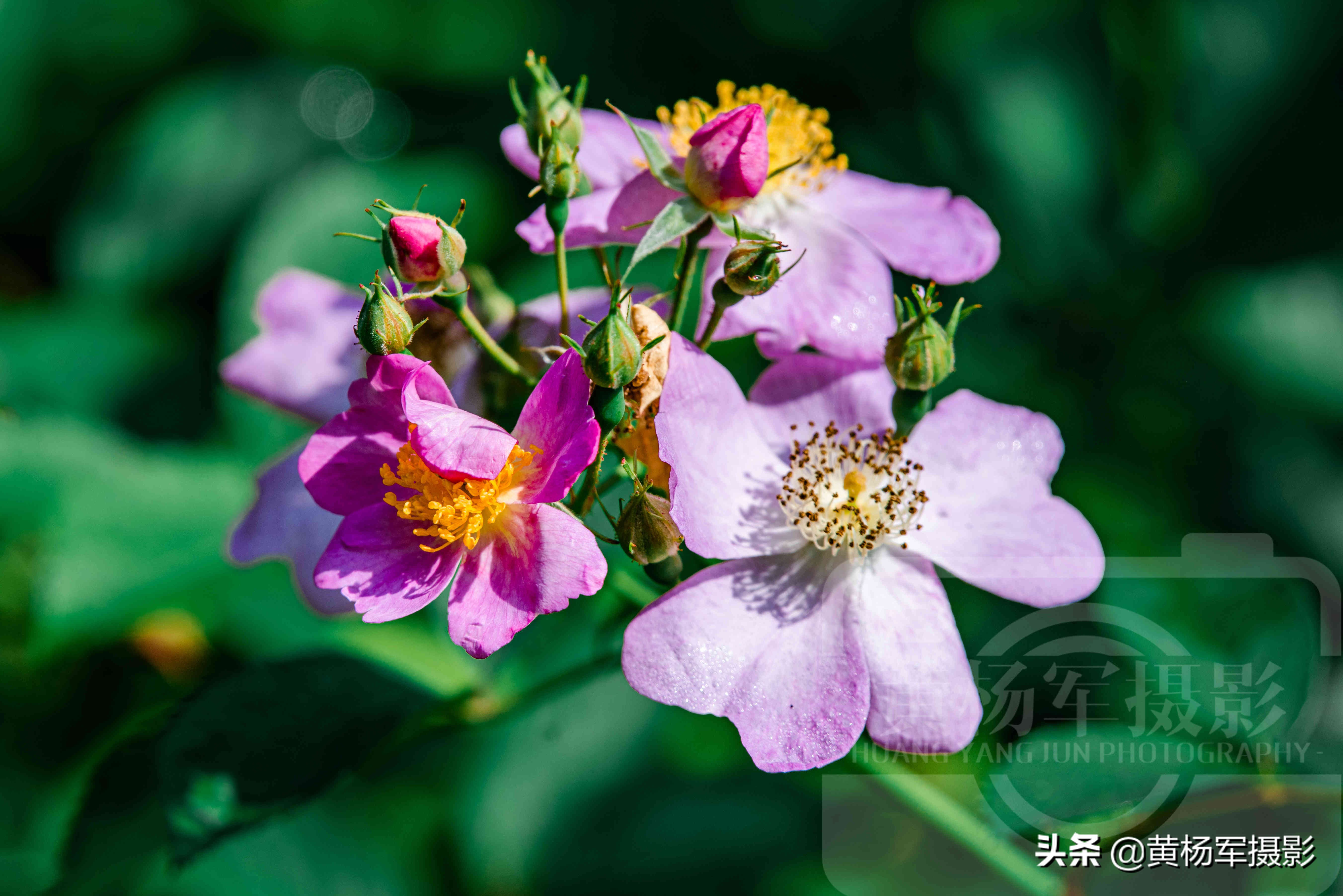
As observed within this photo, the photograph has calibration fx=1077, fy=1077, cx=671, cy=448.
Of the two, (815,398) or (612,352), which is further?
(815,398)

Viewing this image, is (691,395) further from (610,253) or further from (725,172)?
(610,253)

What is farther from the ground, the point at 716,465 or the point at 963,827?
the point at 716,465

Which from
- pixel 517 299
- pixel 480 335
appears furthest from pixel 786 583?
pixel 517 299

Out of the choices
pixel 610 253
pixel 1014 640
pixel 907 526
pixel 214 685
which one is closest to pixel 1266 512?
pixel 1014 640

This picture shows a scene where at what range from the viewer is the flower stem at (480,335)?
171 cm

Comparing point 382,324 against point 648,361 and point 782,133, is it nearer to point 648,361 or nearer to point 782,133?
point 648,361

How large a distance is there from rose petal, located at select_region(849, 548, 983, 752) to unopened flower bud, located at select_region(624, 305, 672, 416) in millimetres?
475

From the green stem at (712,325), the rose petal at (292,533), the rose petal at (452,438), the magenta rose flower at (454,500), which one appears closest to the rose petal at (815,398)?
the green stem at (712,325)

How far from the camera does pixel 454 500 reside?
1.59 metres

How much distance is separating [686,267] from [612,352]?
0.36 metres

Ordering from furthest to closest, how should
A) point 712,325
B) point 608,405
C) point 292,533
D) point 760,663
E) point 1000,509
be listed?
point 292,533
point 1000,509
point 712,325
point 760,663
point 608,405

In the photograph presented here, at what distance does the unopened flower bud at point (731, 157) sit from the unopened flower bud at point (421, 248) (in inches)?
16.3

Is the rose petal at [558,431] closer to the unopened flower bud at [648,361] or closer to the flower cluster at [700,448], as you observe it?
the flower cluster at [700,448]

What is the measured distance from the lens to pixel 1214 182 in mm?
3164
